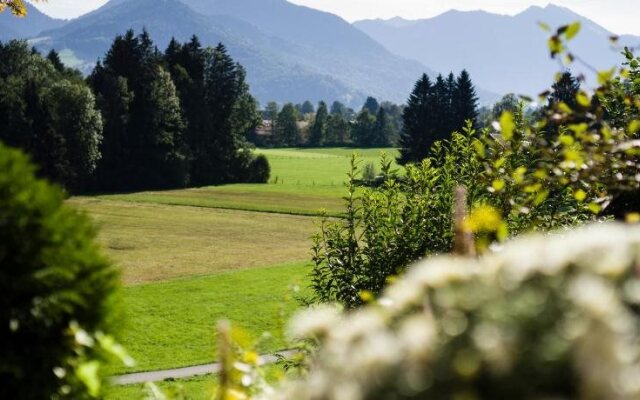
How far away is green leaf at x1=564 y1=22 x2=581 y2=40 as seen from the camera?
420 cm

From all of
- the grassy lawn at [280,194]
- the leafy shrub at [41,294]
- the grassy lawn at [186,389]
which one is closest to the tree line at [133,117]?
the grassy lawn at [280,194]

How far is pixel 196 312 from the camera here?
2955 cm

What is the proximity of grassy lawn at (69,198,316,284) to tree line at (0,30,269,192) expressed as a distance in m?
7.06

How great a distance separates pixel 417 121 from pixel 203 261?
53.0 metres

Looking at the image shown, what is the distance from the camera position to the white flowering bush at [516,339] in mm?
1370

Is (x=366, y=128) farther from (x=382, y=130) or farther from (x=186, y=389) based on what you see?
(x=186, y=389)

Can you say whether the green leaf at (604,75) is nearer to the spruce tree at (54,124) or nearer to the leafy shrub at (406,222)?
the leafy shrub at (406,222)

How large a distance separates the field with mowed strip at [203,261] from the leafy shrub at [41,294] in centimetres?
31

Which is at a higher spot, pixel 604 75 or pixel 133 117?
pixel 133 117

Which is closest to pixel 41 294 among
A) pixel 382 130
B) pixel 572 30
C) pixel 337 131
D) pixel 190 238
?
pixel 572 30

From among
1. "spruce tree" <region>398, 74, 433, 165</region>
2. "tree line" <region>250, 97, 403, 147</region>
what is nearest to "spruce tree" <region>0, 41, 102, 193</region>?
"spruce tree" <region>398, 74, 433, 165</region>

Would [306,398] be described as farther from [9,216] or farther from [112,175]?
[112,175]

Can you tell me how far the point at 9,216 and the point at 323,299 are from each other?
7660 millimetres

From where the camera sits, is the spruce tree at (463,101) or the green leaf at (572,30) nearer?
the green leaf at (572,30)
